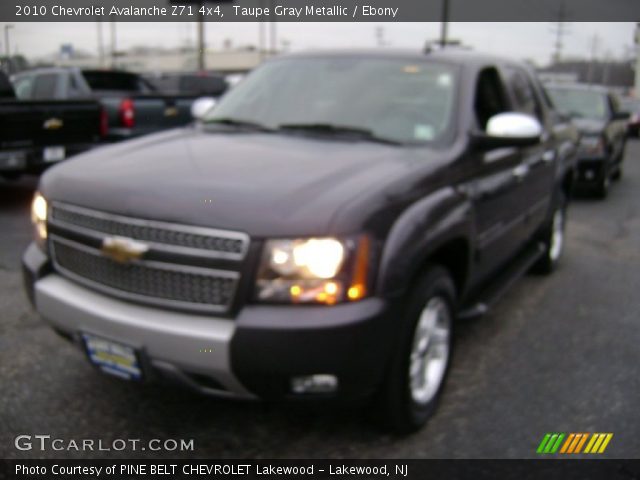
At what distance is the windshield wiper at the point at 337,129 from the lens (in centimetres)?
329

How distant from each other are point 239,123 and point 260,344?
5.97ft

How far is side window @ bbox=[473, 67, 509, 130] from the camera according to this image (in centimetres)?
367

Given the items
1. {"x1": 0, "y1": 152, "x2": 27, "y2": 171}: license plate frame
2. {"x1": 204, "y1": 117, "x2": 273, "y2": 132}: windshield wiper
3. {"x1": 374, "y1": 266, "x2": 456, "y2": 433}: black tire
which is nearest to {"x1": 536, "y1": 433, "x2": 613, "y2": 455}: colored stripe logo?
{"x1": 374, "y1": 266, "x2": 456, "y2": 433}: black tire

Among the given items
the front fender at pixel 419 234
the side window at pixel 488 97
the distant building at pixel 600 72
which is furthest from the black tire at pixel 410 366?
the distant building at pixel 600 72

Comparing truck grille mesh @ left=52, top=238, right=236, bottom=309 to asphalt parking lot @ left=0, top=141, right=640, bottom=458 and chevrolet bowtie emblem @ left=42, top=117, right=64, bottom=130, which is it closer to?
asphalt parking lot @ left=0, top=141, right=640, bottom=458

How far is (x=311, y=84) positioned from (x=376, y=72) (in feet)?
1.30

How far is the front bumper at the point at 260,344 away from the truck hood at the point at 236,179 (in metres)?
Result: 0.33

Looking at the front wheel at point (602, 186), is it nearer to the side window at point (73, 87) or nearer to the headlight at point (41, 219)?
the side window at point (73, 87)

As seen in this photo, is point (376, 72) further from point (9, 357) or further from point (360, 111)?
point (9, 357)

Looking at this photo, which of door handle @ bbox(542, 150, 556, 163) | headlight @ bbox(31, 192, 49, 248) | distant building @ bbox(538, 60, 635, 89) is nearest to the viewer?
headlight @ bbox(31, 192, 49, 248)

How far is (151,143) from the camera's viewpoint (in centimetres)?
339

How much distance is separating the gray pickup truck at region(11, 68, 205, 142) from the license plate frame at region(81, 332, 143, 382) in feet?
21.5

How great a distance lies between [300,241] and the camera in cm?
234

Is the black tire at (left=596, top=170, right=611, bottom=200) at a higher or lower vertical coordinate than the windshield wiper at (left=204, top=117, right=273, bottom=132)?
lower
